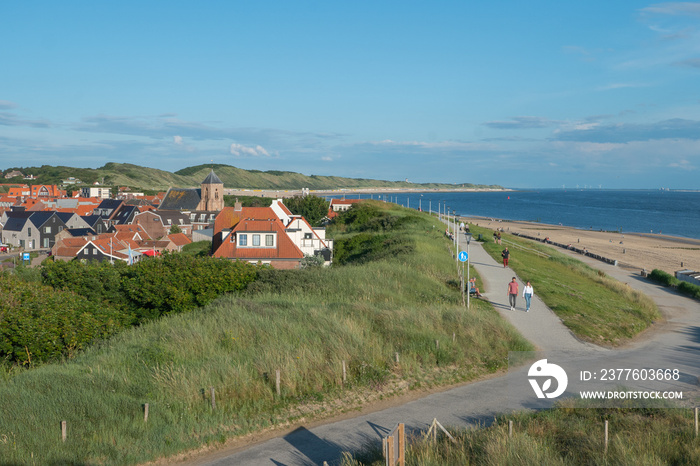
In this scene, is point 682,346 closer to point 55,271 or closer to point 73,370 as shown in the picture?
point 73,370

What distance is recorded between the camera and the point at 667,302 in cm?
3175

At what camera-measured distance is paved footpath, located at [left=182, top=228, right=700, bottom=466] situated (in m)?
9.39

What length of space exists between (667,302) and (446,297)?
1841cm

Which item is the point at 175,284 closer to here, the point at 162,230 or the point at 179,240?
the point at 179,240

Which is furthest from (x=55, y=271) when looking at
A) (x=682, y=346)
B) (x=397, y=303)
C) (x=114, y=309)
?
(x=682, y=346)

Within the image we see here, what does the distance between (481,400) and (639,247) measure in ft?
241

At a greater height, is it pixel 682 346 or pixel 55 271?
pixel 55 271

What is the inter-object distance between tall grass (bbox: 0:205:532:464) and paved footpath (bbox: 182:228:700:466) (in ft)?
2.30

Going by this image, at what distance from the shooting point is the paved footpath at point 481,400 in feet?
30.8

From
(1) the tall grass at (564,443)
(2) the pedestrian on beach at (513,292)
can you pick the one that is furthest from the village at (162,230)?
(1) the tall grass at (564,443)

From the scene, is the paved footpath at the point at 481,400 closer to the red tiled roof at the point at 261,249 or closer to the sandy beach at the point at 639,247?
the red tiled roof at the point at 261,249

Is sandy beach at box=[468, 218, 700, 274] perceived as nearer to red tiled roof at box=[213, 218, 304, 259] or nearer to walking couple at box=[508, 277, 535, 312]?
red tiled roof at box=[213, 218, 304, 259]

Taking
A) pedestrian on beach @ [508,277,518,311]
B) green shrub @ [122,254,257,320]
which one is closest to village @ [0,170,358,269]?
green shrub @ [122,254,257,320]

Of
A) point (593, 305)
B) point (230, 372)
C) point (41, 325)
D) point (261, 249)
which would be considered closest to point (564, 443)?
point (230, 372)
